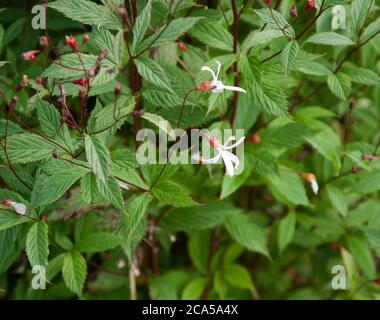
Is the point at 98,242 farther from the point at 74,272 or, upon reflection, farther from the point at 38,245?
the point at 38,245

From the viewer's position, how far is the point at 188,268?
2.52 meters

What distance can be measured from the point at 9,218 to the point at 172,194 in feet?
1.41

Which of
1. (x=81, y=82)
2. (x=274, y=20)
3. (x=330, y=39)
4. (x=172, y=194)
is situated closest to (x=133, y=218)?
(x=172, y=194)

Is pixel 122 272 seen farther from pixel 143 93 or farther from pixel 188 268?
pixel 143 93

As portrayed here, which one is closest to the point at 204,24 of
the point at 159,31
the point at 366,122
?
the point at 159,31

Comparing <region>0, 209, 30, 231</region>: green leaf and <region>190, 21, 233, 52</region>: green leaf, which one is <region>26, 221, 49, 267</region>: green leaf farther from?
<region>190, 21, 233, 52</region>: green leaf

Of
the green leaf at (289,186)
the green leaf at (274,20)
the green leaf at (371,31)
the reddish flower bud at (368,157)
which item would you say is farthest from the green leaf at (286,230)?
the green leaf at (274,20)

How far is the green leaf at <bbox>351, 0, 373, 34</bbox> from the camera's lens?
1595 millimetres

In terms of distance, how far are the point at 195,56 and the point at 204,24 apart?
0.12m

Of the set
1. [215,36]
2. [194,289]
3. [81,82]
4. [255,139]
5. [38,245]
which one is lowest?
[38,245]

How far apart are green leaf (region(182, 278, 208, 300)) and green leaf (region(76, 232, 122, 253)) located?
507 millimetres

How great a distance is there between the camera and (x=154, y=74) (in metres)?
1.36

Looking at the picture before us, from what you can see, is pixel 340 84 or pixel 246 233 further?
pixel 246 233

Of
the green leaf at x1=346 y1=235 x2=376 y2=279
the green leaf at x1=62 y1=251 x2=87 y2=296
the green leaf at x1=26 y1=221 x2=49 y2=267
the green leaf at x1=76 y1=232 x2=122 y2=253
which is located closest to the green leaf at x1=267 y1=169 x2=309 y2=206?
the green leaf at x1=346 y1=235 x2=376 y2=279
